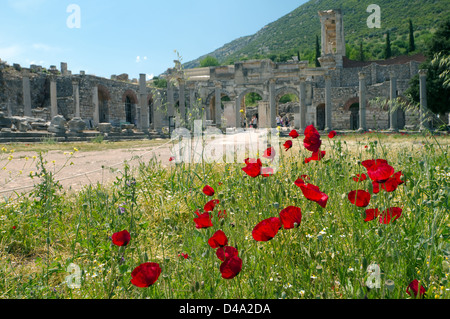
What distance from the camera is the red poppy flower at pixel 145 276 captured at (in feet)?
4.10

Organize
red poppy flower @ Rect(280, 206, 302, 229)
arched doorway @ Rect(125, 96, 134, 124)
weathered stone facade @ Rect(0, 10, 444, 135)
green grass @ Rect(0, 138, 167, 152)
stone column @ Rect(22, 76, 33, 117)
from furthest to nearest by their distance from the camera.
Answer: arched doorway @ Rect(125, 96, 134, 124)
weathered stone facade @ Rect(0, 10, 444, 135)
stone column @ Rect(22, 76, 33, 117)
green grass @ Rect(0, 138, 167, 152)
red poppy flower @ Rect(280, 206, 302, 229)

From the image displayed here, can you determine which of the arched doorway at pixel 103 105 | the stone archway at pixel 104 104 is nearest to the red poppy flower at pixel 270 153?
the stone archway at pixel 104 104

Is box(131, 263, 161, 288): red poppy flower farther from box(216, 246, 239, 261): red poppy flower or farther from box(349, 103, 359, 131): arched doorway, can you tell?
box(349, 103, 359, 131): arched doorway

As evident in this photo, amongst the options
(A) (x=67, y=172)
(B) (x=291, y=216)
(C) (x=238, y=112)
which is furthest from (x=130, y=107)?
(B) (x=291, y=216)

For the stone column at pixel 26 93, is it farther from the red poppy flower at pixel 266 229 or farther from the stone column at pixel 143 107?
the red poppy flower at pixel 266 229

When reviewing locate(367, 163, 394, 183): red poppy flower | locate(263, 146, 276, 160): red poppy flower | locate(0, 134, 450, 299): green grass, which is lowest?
locate(0, 134, 450, 299): green grass
